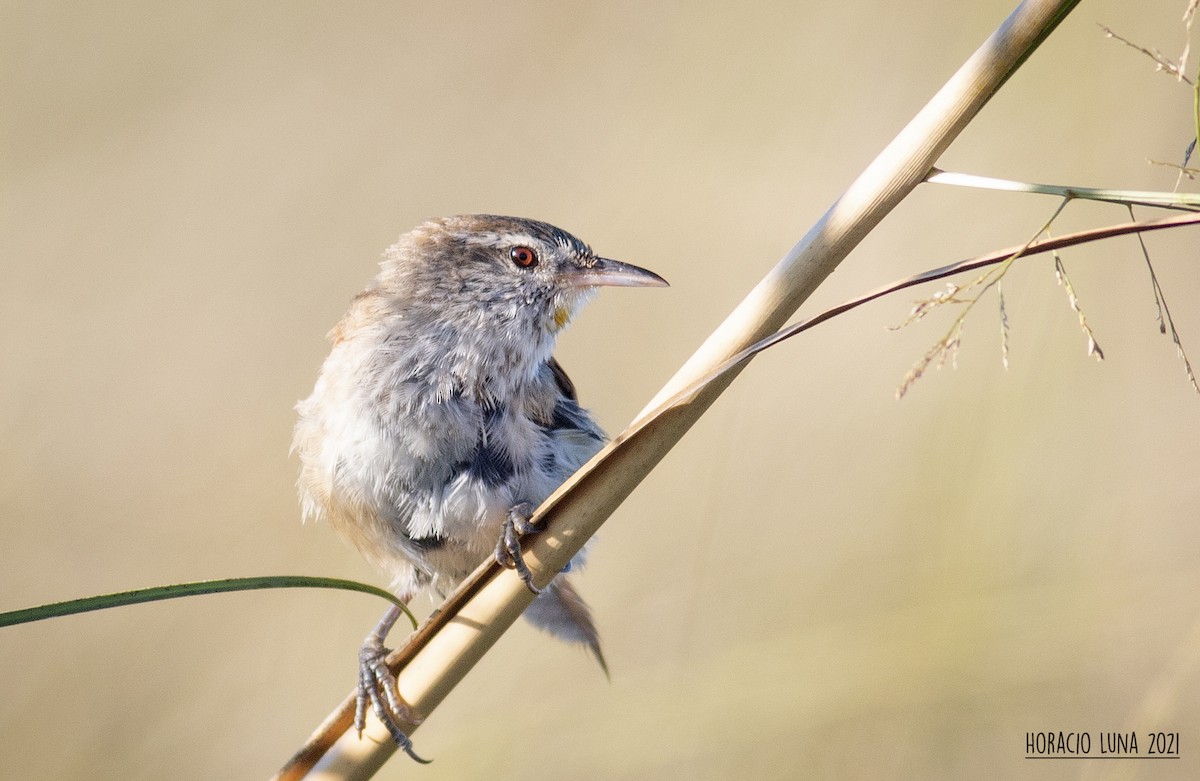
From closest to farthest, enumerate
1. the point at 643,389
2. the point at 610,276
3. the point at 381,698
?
the point at 381,698
the point at 610,276
the point at 643,389

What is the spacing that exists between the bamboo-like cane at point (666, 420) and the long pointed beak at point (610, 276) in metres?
1.48

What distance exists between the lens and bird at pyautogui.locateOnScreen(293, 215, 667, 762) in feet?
8.79

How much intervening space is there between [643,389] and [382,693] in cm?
191

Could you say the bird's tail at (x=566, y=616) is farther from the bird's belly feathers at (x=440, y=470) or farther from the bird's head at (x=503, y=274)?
the bird's head at (x=503, y=274)

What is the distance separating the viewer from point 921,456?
366 cm

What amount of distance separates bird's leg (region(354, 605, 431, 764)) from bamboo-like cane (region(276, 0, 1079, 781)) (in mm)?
31

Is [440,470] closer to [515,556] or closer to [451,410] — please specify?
[451,410]

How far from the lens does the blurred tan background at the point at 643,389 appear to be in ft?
10.3

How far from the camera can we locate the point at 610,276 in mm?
3100

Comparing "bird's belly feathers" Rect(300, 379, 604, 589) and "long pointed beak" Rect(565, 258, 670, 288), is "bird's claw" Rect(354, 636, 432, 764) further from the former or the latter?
"long pointed beak" Rect(565, 258, 670, 288)

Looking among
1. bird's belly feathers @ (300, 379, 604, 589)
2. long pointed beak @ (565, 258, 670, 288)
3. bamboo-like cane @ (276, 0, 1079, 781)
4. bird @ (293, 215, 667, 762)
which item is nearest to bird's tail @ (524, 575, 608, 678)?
bird @ (293, 215, 667, 762)

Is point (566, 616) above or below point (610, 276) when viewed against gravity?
below

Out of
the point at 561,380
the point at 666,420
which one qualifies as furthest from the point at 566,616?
the point at 666,420

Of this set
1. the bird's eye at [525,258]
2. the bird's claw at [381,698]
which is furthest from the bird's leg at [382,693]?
the bird's eye at [525,258]
